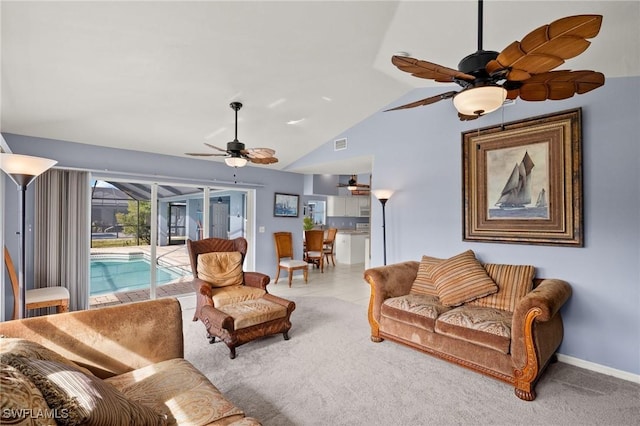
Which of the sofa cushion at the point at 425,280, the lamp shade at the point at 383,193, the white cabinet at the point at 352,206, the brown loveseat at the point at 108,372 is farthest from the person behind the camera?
the white cabinet at the point at 352,206

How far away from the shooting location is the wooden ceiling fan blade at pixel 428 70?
1574 millimetres

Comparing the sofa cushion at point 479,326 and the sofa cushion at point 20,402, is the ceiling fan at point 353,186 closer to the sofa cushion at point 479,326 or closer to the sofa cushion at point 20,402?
the sofa cushion at point 479,326

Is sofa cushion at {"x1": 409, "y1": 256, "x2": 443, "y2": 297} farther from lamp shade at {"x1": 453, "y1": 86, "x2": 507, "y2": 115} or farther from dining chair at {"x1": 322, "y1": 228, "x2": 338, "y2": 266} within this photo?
dining chair at {"x1": 322, "y1": 228, "x2": 338, "y2": 266}

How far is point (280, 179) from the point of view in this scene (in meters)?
6.38

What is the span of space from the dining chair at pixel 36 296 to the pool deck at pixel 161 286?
2.57ft

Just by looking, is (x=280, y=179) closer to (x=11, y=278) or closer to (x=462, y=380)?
(x=11, y=278)

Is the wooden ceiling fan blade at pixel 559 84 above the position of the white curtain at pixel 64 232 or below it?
above

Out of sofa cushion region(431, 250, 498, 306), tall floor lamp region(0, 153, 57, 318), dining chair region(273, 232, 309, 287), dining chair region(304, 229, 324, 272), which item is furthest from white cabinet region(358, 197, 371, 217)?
tall floor lamp region(0, 153, 57, 318)

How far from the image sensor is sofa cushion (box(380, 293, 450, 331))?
287cm

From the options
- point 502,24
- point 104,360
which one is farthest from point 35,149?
point 502,24

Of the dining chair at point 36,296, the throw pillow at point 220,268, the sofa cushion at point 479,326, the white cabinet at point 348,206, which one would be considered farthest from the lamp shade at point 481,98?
the white cabinet at point 348,206

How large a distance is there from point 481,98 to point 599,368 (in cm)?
277

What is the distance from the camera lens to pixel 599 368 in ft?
8.86

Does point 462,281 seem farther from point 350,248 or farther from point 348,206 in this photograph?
point 348,206
